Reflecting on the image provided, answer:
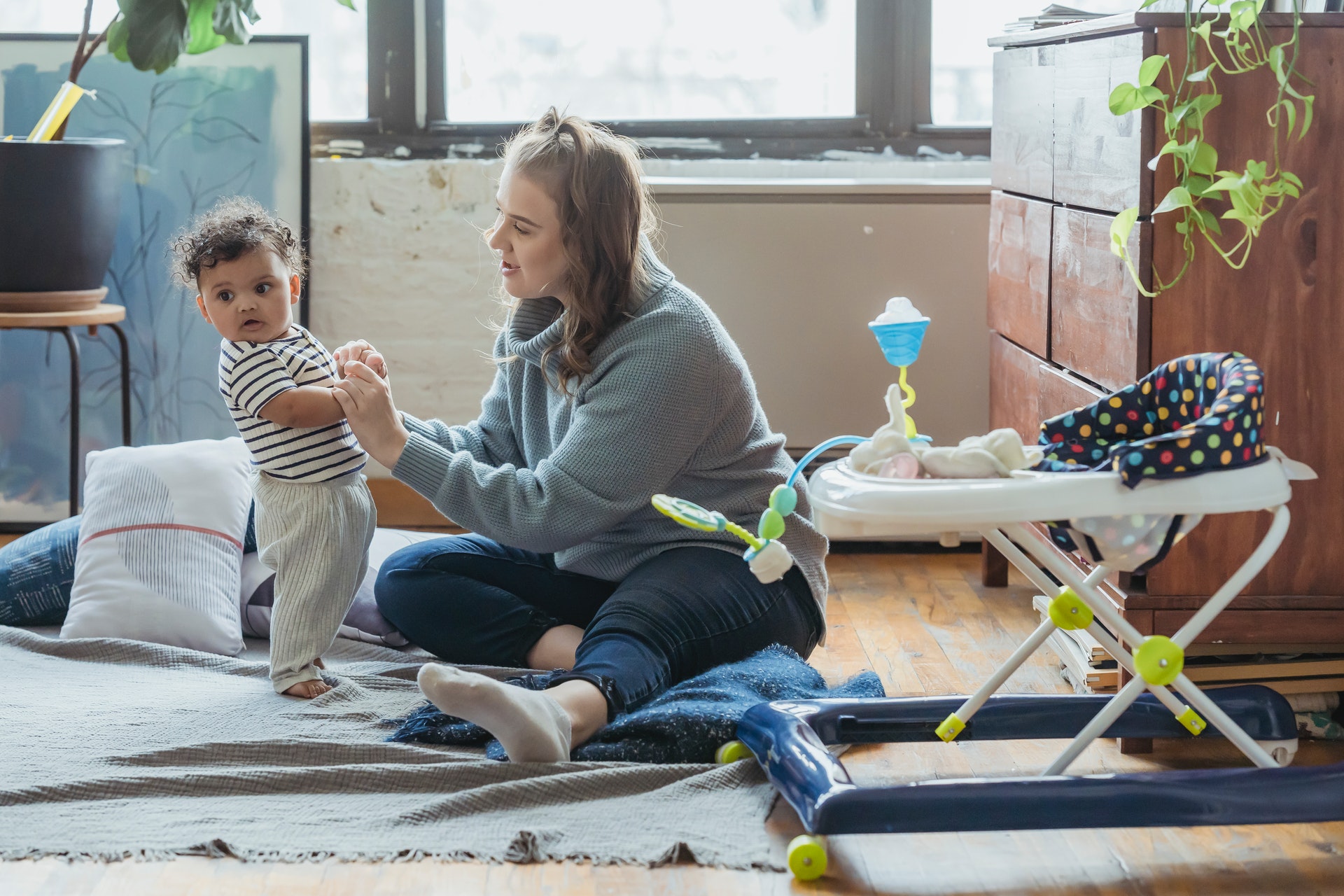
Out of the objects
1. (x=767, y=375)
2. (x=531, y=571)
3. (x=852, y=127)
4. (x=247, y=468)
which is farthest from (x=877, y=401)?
(x=247, y=468)

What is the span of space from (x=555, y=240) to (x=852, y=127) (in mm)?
1483

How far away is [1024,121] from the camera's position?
2182 mm

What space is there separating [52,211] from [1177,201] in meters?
1.94

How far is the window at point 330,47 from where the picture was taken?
119 inches

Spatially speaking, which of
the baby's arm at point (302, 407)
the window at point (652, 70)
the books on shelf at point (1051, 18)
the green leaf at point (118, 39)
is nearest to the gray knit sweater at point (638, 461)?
the baby's arm at point (302, 407)

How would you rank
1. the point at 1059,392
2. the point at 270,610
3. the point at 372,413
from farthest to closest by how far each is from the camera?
the point at 270,610 → the point at 1059,392 → the point at 372,413

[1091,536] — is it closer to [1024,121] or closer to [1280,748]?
[1280,748]

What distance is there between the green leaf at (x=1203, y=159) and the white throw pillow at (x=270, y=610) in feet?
3.84

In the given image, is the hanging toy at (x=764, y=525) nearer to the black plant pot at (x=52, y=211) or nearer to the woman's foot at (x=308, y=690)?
the woman's foot at (x=308, y=690)

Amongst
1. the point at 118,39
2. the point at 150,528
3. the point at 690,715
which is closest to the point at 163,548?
the point at 150,528

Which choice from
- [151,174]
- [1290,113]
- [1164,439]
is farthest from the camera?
[151,174]

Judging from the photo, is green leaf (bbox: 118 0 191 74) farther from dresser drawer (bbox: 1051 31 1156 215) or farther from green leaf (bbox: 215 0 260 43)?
dresser drawer (bbox: 1051 31 1156 215)

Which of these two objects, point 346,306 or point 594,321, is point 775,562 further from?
point 346,306

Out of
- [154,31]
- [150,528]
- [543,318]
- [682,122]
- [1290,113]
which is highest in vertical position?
[154,31]
